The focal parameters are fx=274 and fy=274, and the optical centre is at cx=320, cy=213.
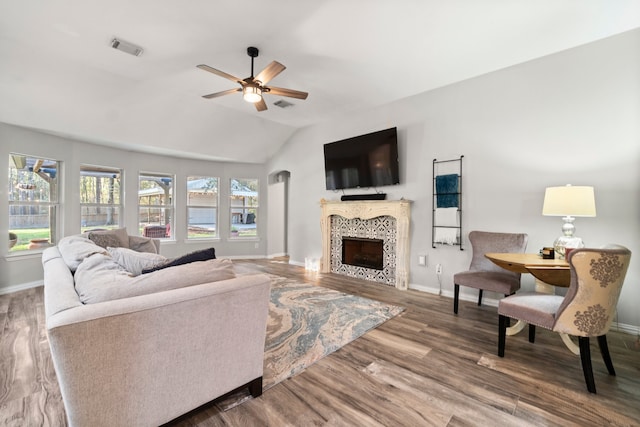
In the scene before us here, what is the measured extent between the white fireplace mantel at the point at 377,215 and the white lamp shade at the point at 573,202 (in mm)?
1917

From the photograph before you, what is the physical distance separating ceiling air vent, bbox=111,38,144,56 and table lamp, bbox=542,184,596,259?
14.9 feet

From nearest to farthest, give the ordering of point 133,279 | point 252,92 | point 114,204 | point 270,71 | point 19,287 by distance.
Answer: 1. point 133,279
2. point 270,71
3. point 252,92
4. point 19,287
5. point 114,204

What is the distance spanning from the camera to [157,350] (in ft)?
4.40

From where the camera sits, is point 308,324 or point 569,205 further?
point 308,324

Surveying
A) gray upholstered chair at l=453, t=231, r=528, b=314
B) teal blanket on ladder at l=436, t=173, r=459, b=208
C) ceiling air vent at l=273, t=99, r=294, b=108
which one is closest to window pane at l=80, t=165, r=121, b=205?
ceiling air vent at l=273, t=99, r=294, b=108

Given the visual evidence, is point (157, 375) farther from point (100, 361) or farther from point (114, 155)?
point (114, 155)

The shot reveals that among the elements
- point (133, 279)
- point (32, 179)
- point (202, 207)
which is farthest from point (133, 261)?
point (202, 207)

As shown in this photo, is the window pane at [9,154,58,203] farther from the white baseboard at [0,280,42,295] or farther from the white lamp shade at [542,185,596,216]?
the white lamp shade at [542,185,596,216]

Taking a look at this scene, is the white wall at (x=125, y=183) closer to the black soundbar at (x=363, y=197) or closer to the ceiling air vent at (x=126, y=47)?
the ceiling air vent at (x=126, y=47)

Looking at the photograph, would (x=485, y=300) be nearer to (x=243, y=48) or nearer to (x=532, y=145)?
(x=532, y=145)

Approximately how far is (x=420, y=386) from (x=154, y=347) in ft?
5.54

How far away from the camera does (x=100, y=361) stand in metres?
1.21

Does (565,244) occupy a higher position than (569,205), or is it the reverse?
(569,205)

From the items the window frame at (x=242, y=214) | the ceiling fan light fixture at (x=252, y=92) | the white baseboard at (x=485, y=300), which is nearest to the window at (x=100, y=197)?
the window frame at (x=242, y=214)
